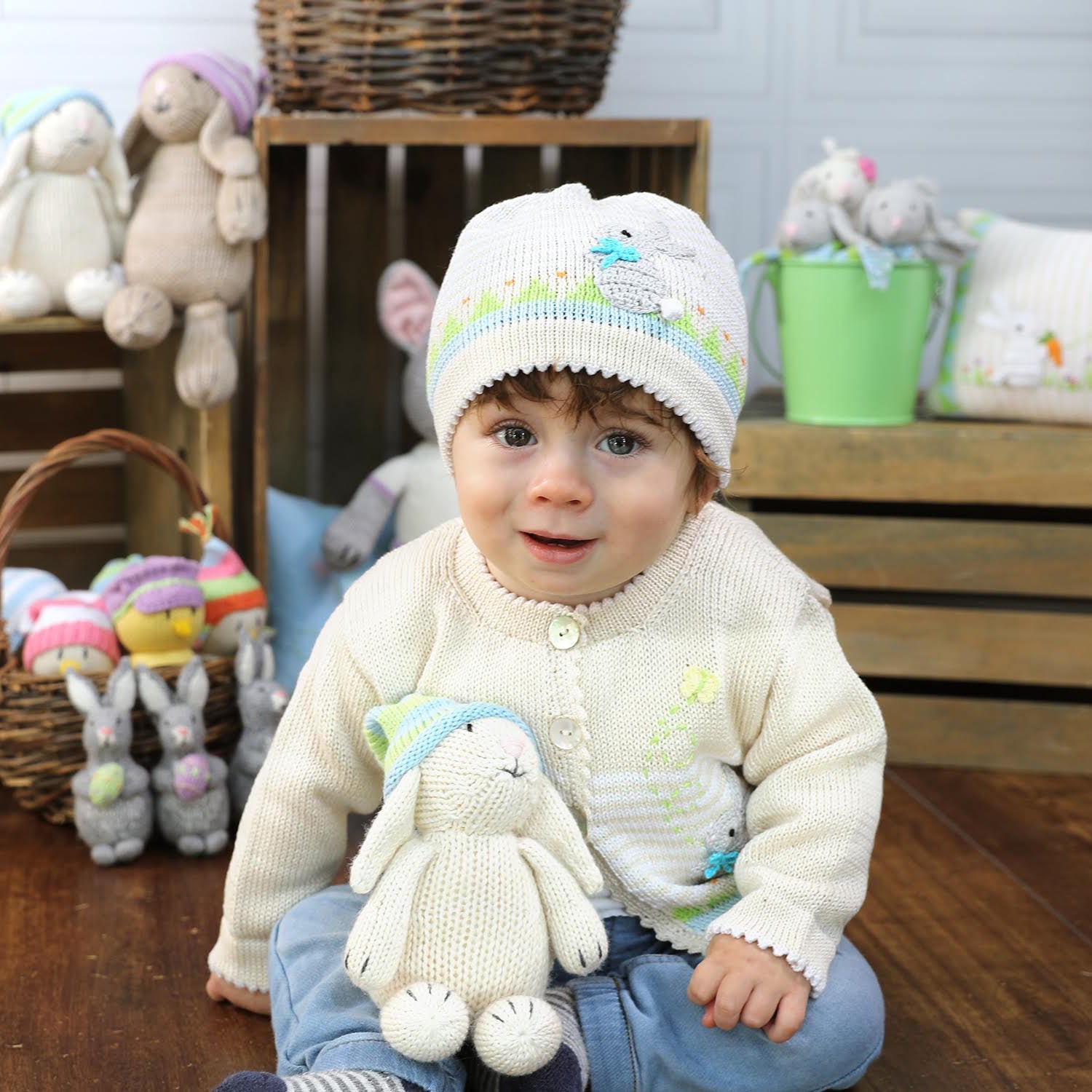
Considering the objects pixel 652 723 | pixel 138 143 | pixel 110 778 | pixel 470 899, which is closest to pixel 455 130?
pixel 138 143

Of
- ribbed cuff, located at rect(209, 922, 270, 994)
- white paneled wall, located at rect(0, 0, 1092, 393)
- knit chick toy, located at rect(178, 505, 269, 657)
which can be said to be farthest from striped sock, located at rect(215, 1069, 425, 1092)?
white paneled wall, located at rect(0, 0, 1092, 393)

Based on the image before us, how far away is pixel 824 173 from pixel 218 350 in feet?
2.37

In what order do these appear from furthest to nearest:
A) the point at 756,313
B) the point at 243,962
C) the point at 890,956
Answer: the point at 756,313 → the point at 890,956 → the point at 243,962

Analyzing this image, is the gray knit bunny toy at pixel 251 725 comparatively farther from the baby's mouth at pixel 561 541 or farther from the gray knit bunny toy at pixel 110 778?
the baby's mouth at pixel 561 541

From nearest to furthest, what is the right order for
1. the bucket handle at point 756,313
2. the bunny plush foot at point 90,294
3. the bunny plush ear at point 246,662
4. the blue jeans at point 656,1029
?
the blue jeans at point 656,1029
the bunny plush ear at point 246,662
the bunny plush foot at point 90,294
the bucket handle at point 756,313

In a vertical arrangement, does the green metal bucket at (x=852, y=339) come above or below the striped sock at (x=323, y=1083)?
above

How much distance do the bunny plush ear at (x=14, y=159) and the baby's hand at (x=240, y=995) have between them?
0.92 meters

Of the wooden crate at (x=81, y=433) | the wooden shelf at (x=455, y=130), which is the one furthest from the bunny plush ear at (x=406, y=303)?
the wooden crate at (x=81, y=433)

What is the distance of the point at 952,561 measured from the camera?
1702 millimetres

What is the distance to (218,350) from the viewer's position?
1.65 m

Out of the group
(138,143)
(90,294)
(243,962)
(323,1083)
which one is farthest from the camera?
(138,143)

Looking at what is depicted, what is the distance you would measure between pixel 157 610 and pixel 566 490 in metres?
0.69

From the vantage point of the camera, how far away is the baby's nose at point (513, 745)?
938 mm

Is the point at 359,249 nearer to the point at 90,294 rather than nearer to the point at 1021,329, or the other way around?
the point at 90,294
